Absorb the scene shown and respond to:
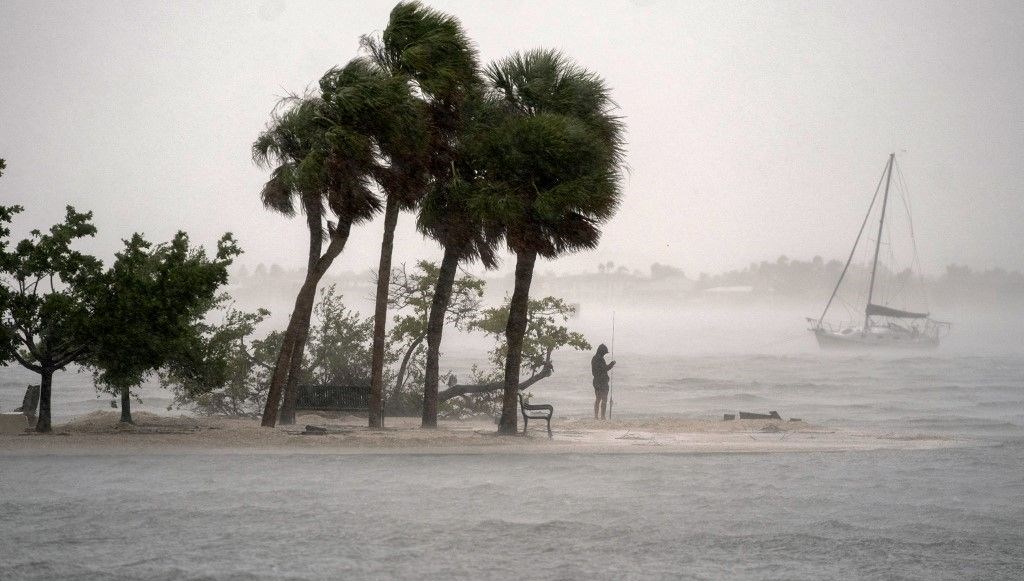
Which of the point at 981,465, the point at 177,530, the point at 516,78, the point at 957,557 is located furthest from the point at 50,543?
the point at 981,465

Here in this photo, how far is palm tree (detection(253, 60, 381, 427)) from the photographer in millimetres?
21422

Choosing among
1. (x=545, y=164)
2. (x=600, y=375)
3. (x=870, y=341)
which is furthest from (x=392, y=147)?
(x=870, y=341)

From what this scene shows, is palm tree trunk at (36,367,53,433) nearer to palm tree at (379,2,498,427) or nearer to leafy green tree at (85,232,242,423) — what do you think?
leafy green tree at (85,232,242,423)

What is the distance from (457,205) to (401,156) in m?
2.16

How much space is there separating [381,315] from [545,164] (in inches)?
224

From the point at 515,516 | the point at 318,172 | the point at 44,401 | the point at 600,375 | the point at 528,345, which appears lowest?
the point at 515,516

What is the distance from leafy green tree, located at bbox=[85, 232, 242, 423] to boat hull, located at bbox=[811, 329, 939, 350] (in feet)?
355

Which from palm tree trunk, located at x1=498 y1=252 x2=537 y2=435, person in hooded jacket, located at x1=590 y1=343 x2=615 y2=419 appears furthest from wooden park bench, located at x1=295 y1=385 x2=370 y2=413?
person in hooded jacket, located at x1=590 y1=343 x2=615 y2=419

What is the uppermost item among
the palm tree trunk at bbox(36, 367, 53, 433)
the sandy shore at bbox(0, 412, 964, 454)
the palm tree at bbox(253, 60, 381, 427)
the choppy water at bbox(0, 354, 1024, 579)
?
the palm tree at bbox(253, 60, 381, 427)

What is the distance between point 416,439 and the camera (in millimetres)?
21781

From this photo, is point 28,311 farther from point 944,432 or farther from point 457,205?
point 944,432

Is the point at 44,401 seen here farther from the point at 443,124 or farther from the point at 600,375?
the point at 600,375

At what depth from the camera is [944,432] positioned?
3469cm

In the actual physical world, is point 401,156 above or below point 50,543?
above
